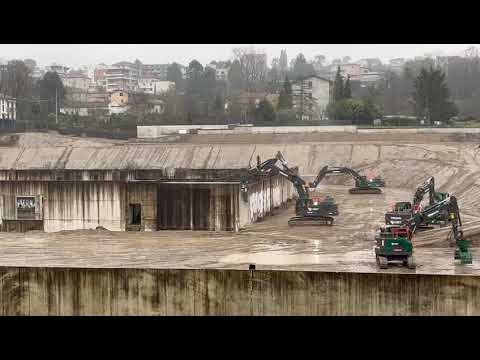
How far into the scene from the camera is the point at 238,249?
30.8 metres

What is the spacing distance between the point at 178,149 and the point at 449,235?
125 feet

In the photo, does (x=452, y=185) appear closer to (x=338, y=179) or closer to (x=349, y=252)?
(x=338, y=179)

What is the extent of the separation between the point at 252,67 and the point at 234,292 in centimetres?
13915

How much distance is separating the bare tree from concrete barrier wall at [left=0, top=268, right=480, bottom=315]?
11482 cm

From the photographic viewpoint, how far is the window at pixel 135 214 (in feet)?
118

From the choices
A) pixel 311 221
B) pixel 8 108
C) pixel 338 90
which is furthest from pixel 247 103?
pixel 311 221

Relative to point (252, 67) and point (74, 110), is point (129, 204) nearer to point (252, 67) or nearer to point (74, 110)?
point (74, 110)

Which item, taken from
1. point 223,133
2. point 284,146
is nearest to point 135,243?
point 284,146

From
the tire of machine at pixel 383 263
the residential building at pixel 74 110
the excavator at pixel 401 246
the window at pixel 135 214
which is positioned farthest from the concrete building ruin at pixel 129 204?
the residential building at pixel 74 110

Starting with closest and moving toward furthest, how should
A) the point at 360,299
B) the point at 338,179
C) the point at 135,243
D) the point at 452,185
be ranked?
the point at 360,299, the point at 135,243, the point at 452,185, the point at 338,179

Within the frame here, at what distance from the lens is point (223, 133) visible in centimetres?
7306

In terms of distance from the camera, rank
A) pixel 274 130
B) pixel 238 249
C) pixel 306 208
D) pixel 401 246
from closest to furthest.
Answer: pixel 401 246 < pixel 238 249 < pixel 306 208 < pixel 274 130

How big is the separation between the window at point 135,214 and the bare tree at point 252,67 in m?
97.7

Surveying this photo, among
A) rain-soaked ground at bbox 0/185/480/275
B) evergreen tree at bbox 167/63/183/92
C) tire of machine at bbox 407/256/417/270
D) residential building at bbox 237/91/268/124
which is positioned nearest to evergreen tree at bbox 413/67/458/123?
residential building at bbox 237/91/268/124
